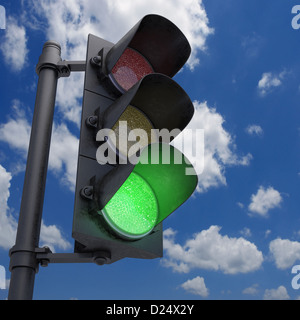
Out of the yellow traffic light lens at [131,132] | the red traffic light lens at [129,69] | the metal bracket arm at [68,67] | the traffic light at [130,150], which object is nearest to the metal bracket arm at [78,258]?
the traffic light at [130,150]

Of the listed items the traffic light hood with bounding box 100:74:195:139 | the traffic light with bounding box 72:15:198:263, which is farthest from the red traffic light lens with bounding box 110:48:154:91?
the traffic light hood with bounding box 100:74:195:139

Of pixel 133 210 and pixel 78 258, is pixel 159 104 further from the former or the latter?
pixel 78 258

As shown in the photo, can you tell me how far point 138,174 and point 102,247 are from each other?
0.46 meters

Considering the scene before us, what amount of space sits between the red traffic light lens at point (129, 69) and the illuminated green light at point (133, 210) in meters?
0.75

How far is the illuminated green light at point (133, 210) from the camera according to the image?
2496mm

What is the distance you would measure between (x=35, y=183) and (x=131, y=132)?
25.7 inches

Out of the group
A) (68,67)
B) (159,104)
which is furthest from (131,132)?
(68,67)

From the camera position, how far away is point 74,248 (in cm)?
263

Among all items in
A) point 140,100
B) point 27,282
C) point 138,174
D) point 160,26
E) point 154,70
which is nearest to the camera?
point 27,282

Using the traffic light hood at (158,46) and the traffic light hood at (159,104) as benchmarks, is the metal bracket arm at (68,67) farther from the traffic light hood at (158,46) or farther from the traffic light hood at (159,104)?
the traffic light hood at (159,104)

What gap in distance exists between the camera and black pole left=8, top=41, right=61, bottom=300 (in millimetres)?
2426

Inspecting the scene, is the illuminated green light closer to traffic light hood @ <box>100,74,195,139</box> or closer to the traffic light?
the traffic light
